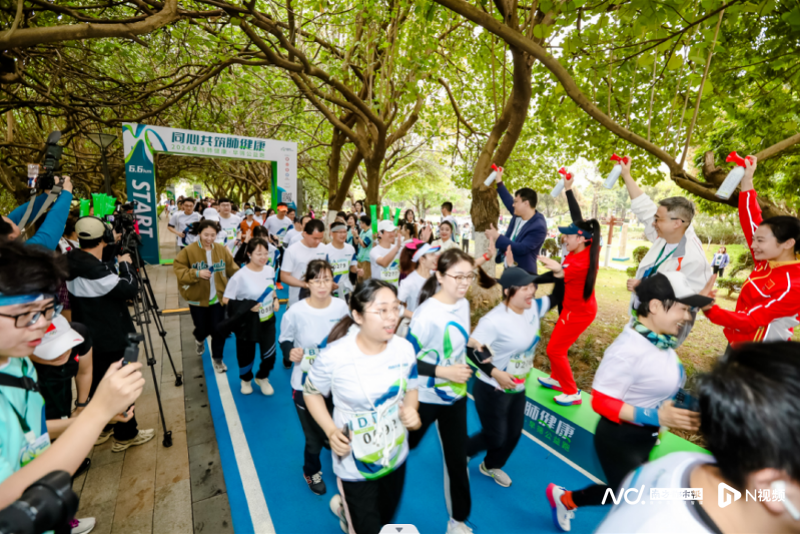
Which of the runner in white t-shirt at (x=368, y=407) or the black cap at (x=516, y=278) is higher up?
the black cap at (x=516, y=278)

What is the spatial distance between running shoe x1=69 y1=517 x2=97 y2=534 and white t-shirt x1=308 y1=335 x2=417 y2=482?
7.20 feet

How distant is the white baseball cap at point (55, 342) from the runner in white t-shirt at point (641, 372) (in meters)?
3.37

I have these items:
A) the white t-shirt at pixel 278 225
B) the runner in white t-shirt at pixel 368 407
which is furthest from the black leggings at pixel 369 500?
the white t-shirt at pixel 278 225

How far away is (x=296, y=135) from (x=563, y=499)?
15307 millimetres

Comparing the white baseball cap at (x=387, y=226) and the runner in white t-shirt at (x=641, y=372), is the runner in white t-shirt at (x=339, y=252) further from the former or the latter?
the runner in white t-shirt at (x=641, y=372)

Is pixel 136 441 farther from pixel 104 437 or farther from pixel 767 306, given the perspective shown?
pixel 767 306

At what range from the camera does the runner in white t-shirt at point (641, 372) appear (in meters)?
2.25

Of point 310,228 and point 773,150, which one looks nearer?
point 773,150

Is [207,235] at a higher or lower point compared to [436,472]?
higher

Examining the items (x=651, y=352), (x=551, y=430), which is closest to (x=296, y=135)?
(x=551, y=430)

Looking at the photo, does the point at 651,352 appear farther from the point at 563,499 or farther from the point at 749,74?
the point at 749,74

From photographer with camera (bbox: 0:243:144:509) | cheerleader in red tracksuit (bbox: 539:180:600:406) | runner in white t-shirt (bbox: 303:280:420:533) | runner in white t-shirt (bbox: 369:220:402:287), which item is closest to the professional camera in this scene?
photographer with camera (bbox: 0:243:144:509)

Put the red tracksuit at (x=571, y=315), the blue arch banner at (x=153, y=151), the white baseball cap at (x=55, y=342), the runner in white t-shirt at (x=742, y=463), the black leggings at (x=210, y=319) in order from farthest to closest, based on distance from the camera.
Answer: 1. the blue arch banner at (x=153, y=151)
2. the black leggings at (x=210, y=319)
3. the red tracksuit at (x=571, y=315)
4. the white baseball cap at (x=55, y=342)
5. the runner in white t-shirt at (x=742, y=463)

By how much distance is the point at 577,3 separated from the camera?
3.30 meters
